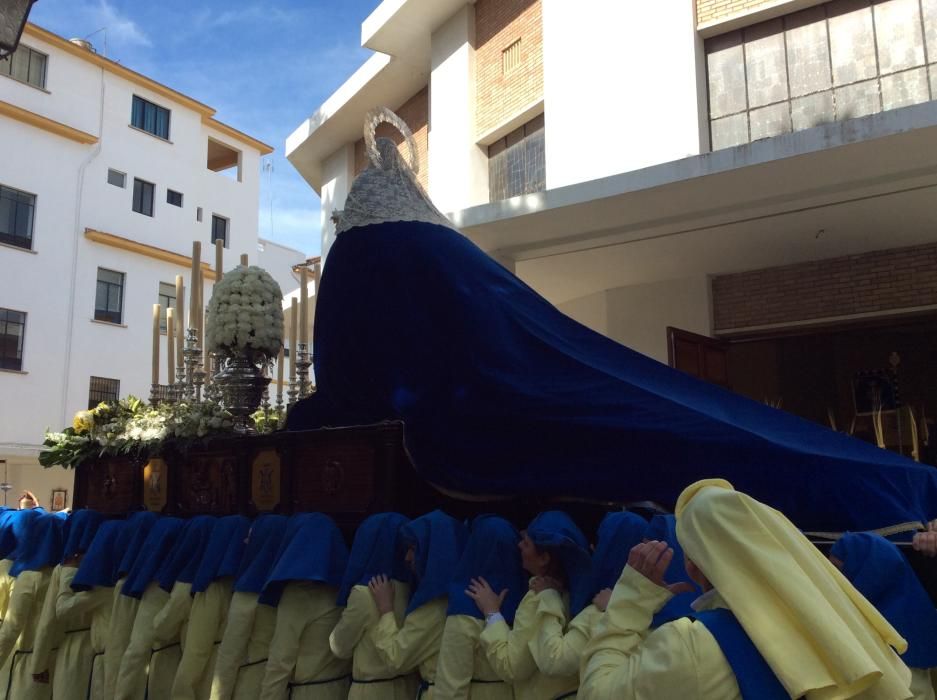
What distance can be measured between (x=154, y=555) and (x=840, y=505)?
3.22 metres

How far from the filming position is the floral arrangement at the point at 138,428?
16.0 feet

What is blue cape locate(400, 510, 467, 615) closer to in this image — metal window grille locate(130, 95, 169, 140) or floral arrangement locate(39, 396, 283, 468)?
floral arrangement locate(39, 396, 283, 468)

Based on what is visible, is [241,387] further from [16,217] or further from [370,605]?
[16,217]

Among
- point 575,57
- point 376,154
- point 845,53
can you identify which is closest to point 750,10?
point 845,53

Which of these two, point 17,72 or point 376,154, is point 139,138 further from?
point 376,154

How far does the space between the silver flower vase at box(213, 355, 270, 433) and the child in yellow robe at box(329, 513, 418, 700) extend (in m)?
1.64

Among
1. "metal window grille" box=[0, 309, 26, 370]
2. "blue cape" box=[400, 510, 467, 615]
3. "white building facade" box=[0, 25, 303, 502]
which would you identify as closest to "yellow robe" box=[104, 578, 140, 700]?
"blue cape" box=[400, 510, 467, 615]

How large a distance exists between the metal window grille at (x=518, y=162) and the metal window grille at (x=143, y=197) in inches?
451

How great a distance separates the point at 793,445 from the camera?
328cm

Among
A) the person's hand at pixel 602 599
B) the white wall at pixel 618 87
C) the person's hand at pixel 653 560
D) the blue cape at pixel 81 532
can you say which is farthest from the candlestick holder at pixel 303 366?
the white wall at pixel 618 87

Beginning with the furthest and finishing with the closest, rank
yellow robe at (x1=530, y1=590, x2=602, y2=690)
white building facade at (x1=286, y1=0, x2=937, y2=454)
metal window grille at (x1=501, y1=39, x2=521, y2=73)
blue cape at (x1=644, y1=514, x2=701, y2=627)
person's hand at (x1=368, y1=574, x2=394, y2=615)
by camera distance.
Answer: metal window grille at (x1=501, y1=39, x2=521, y2=73), white building facade at (x1=286, y1=0, x2=937, y2=454), person's hand at (x1=368, y1=574, x2=394, y2=615), yellow robe at (x1=530, y1=590, x2=602, y2=690), blue cape at (x1=644, y1=514, x2=701, y2=627)

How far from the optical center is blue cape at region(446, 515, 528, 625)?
3182 millimetres

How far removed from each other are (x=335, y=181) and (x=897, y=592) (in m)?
14.0

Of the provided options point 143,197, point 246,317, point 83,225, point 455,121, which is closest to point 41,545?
point 246,317
